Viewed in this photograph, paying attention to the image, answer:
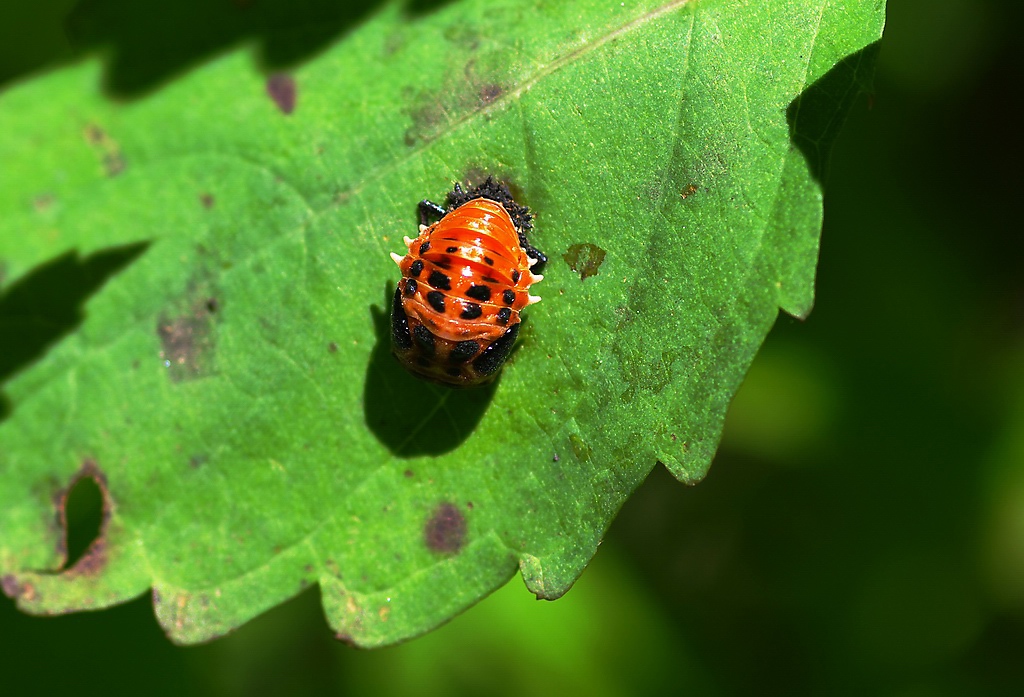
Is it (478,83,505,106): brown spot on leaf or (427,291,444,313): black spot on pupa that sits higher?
(478,83,505,106): brown spot on leaf

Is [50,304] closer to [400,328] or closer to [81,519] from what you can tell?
[81,519]

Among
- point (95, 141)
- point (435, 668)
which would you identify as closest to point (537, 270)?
point (95, 141)

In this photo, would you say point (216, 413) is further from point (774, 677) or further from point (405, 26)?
point (774, 677)

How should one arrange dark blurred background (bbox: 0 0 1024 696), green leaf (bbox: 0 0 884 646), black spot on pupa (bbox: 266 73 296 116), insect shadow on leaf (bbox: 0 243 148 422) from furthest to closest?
dark blurred background (bbox: 0 0 1024 696), insect shadow on leaf (bbox: 0 243 148 422), black spot on pupa (bbox: 266 73 296 116), green leaf (bbox: 0 0 884 646)

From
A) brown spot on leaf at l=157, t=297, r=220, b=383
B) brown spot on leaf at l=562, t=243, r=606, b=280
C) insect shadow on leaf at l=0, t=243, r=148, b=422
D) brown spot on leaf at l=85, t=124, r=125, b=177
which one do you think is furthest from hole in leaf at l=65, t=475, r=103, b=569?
brown spot on leaf at l=562, t=243, r=606, b=280

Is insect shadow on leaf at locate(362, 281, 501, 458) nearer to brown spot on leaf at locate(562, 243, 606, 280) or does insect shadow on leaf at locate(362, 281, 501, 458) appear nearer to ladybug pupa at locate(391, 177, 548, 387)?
ladybug pupa at locate(391, 177, 548, 387)

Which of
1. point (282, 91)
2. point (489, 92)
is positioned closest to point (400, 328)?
point (489, 92)

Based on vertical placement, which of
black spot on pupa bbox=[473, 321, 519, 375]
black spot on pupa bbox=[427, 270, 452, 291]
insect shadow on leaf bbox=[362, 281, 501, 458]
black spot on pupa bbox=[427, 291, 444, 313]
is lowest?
insect shadow on leaf bbox=[362, 281, 501, 458]
